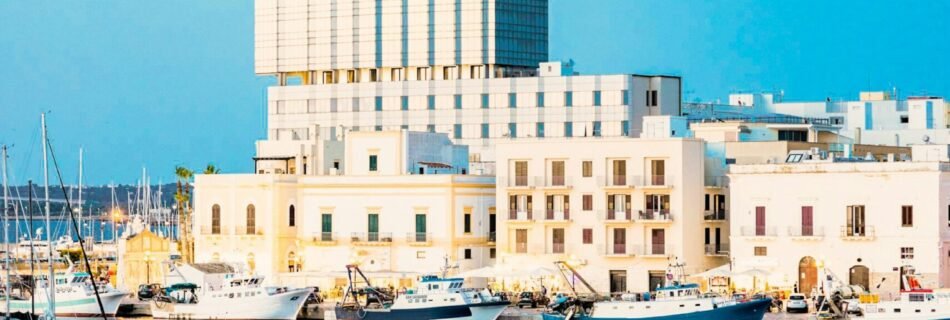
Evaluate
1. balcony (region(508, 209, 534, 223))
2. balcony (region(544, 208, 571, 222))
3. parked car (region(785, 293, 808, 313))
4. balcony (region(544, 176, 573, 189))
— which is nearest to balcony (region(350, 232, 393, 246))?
balcony (region(508, 209, 534, 223))

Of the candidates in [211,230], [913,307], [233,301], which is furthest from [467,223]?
[913,307]

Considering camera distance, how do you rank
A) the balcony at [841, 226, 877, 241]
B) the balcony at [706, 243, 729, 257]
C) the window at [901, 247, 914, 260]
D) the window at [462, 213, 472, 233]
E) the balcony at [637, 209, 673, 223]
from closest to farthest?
the window at [901, 247, 914, 260] < the balcony at [841, 226, 877, 241] < the balcony at [637, 209, 673, 223] < the balcony at [706, 243, 729, 257] < the window at [462, 213, 472, 233]

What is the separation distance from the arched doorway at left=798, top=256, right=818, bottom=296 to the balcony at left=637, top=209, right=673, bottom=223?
19.2 ft

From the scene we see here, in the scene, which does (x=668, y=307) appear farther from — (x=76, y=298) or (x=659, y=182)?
(x=76, y=298)

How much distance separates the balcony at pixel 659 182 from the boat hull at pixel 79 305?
21.7 metres

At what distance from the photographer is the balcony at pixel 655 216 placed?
92250mm

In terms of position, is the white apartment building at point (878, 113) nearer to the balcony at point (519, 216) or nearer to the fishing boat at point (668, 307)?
the balcony at point (519, 216)

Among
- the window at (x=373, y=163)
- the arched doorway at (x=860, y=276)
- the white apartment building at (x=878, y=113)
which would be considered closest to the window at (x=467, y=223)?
the window at (x=373, y=163)

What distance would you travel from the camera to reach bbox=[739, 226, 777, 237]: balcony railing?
89.6 meters

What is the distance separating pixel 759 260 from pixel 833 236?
321cm

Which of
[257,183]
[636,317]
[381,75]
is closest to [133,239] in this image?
[257,183]

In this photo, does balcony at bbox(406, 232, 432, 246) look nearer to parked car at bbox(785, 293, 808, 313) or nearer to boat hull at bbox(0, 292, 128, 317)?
boat hull at bbox(0, 292, 128, 317)

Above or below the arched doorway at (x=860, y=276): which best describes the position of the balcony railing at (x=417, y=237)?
above

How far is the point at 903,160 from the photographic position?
91000 millimetres
